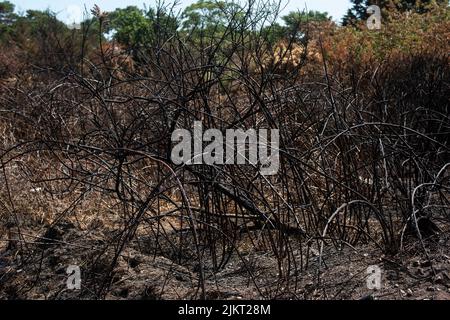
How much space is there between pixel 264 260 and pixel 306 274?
41 cm

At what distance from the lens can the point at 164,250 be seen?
4.58m

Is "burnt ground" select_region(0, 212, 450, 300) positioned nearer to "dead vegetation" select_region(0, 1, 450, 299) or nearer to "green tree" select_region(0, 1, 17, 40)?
"dead vegetation" select_region(0, 1, 450, 299)

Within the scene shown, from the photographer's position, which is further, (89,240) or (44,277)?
(89,240)

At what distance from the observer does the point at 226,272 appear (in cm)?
408

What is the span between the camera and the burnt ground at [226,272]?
11.7 feet

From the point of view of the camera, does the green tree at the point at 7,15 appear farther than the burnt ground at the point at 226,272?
Yes

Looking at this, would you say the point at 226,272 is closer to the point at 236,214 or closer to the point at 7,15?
the point at 236,214

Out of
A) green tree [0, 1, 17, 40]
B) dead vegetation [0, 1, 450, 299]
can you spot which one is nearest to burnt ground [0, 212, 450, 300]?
dead vegetation [0, 1, 450, 299]

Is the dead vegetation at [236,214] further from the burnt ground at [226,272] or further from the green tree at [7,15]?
the green tree at [7,15]

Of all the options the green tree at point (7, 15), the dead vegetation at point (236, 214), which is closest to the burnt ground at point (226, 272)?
the dead vegetation at point (236, 214)

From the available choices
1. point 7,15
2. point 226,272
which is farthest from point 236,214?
point 7,15
